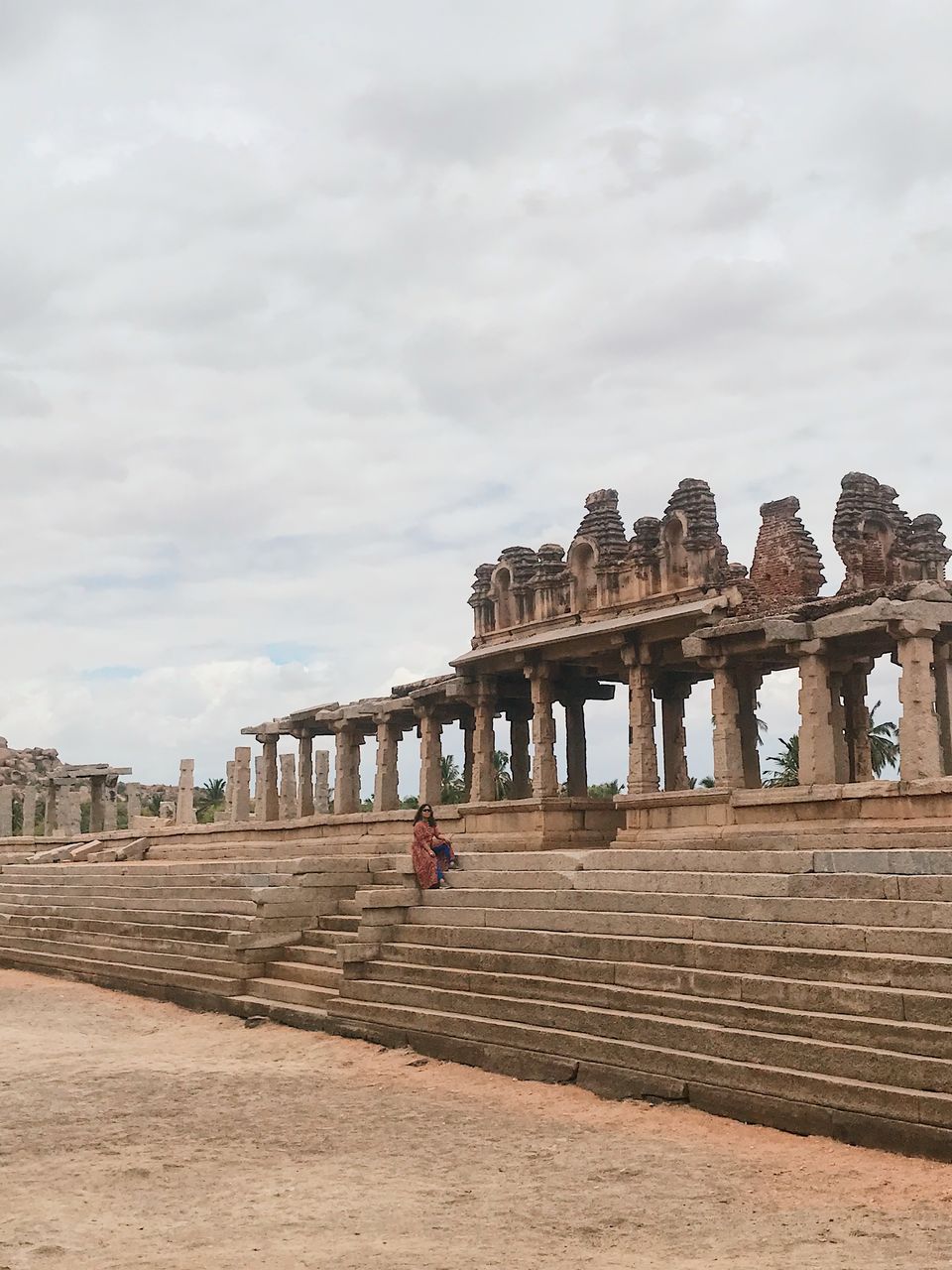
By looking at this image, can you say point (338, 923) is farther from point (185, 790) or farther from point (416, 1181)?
point (185, 790)

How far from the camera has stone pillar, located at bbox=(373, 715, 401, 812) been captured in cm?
2723

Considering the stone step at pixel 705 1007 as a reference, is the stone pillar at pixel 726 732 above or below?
above

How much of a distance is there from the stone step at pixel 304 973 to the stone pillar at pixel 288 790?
18.4 meters

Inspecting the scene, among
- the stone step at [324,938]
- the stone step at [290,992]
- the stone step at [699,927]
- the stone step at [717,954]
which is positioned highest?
the stone step at [699,927]

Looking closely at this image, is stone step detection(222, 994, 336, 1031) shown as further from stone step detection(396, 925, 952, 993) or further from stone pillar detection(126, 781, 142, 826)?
stone pillar detection(126, 781, 142, 826)

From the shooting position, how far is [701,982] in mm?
8836

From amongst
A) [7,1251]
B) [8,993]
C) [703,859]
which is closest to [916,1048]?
[703,859]

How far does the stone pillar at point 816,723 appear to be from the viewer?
16891 millimetres

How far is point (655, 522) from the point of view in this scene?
850 inches

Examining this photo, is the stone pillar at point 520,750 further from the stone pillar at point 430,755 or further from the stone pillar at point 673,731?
the stone pillar at point 673,731

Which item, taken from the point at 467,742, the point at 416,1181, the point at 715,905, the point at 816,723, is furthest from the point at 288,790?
the point at 416,1181

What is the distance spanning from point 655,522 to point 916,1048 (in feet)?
49.6

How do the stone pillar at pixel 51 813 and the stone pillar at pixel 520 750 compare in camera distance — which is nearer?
the stone pillar at pixel 520 750

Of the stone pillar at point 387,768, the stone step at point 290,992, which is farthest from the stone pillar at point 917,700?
the stone pillar at point 387,768
